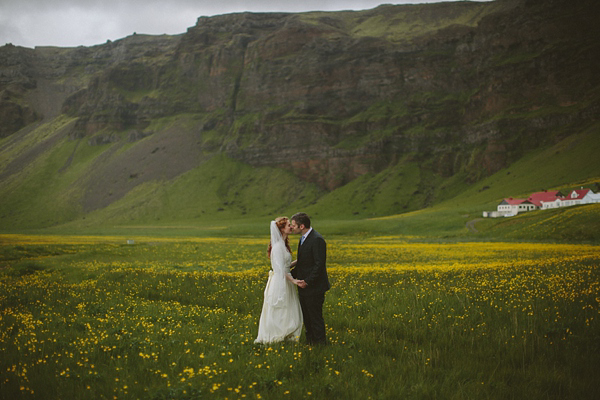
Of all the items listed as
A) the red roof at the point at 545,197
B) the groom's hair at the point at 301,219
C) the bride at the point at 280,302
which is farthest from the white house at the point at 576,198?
the bride at the point at 280,302

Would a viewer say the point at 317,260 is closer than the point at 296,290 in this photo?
Yes

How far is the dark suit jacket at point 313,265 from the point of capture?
436 inches

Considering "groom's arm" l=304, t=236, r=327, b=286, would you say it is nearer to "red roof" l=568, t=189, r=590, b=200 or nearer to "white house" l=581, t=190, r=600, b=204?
"white house" l=581, t=190, r=600, b=204

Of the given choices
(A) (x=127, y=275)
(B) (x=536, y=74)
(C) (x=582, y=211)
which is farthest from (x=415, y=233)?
(B) (x=536, y=74)

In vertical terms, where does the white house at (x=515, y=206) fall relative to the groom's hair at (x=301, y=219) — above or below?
below

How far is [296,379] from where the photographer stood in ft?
28.3

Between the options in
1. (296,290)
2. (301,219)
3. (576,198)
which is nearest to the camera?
(301,219)

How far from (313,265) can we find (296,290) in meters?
0.89

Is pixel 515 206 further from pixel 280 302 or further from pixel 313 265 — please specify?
pixel 280 302

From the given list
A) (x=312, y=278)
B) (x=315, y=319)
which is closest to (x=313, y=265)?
(x=312, y=278)

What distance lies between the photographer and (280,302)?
1112 cm

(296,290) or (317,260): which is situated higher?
(317,260)

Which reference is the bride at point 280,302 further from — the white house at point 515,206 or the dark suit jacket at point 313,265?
the white house at point 515,206

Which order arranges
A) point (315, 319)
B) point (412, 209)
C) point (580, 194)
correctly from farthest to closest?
point (412, 209)
point (580, 194)
point (315, 319)
